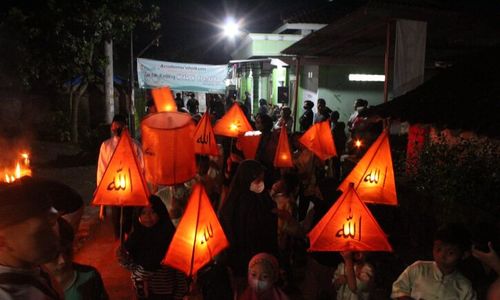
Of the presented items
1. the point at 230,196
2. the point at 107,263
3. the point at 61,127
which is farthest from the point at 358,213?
the point at 61,127

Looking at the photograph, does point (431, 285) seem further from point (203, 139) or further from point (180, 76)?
point (180, 76)

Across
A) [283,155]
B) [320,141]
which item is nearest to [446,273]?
[283,155]

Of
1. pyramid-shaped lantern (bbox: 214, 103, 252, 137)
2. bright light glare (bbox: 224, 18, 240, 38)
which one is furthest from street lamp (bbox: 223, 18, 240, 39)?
pyramid-shaped lantern (bbox: 214, 103, 252, 137)

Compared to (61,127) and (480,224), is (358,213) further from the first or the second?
(61,127)

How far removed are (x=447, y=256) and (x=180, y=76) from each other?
Result: 40.7 ft

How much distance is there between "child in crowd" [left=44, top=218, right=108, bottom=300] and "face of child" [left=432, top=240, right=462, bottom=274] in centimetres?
261

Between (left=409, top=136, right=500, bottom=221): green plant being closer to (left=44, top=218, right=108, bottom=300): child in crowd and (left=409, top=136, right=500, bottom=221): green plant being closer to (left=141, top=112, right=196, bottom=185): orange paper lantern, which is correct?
(left=141, top=112, right=196, bottom=185): orange paper lantern

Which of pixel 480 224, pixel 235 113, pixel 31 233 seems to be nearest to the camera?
pixel 31 233

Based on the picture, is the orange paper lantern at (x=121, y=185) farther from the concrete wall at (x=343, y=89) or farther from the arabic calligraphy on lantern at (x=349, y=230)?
the concrete wall at (x=343, y=89)

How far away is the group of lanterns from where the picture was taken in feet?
11.8

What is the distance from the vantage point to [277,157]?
689 centimetres

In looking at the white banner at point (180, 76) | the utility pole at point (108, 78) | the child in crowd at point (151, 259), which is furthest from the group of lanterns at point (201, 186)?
the white banner at point (180, 76)

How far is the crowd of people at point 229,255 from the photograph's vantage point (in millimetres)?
1975

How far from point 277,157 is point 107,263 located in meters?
3.11
